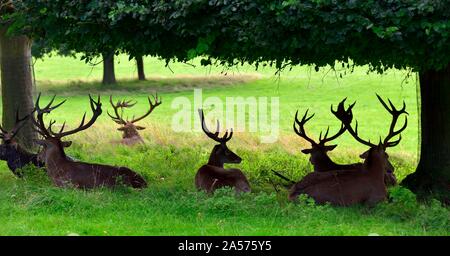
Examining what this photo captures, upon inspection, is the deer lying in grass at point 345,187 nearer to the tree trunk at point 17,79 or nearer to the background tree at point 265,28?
the background tree at point 265,28

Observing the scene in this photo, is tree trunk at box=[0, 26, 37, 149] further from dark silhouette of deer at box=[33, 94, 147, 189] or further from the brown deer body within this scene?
the brown deer body

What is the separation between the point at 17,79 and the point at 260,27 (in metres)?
6.43

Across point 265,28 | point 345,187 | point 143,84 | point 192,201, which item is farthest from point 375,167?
point 143,84

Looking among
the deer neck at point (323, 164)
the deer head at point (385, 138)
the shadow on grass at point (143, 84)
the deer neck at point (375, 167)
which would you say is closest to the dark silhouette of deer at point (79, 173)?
the deer neck at point (323, 164)

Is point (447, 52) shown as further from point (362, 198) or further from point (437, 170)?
point (437, 170)

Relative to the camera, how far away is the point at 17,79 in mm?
14617

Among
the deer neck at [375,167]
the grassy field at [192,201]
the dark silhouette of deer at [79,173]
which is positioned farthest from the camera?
the dark silhouette of deer at [79,173]

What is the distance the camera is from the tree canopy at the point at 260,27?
9219mm

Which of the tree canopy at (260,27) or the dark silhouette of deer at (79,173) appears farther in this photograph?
the dark silhouette of deer at (79,173)

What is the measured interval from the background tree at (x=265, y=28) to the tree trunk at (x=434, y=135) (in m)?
0.35

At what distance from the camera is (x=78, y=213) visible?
29.8ft

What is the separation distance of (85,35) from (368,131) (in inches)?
620

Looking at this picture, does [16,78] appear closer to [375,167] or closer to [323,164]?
[323,164]

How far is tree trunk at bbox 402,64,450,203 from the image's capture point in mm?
11938
